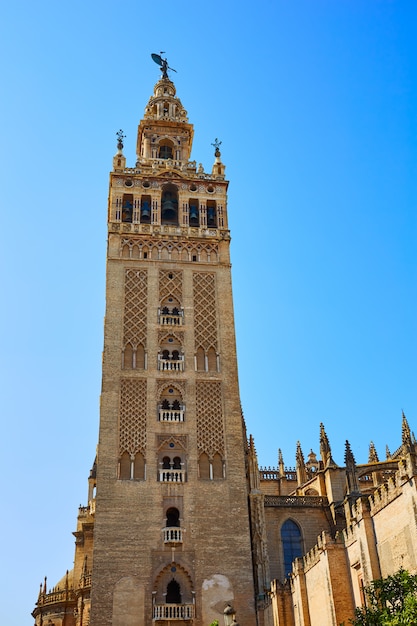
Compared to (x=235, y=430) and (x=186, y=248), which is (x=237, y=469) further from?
(x=186, y=248)

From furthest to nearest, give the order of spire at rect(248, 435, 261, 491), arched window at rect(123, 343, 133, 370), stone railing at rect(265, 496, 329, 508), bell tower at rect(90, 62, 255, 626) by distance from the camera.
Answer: stone railing at rect(265, 496, 329, 508), arched window at rect(123, 343, 133, 370), spire at rect(248, 435, 261, 491), bell tower at rect(90, 62, 255, 626)

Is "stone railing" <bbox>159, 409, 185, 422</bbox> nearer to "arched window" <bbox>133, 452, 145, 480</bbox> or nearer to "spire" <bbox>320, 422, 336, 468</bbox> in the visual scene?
"arched window" <bbox>133, 452, 145, 480</bbox>

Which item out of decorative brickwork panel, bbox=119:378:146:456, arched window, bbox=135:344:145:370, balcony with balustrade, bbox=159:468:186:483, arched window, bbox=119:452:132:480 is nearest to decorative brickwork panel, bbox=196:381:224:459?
balcony with balustrade, bbox=159:468:186:483

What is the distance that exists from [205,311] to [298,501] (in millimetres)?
8751

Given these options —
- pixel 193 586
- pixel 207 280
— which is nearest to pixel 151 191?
pixel 207 280

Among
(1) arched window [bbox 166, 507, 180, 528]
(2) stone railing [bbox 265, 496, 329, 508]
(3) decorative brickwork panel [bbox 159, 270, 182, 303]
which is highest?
(3) decorative brickwork panel [bbox 159, 270, 182, 303]

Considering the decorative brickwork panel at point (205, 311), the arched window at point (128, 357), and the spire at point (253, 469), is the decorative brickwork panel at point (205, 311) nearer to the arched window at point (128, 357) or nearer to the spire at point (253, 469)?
the arched window at point (128, 357)

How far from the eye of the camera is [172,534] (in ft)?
78.5

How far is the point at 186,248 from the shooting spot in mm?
30609

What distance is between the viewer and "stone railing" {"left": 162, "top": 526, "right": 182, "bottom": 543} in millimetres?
23781

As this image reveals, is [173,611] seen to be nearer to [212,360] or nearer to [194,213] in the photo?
[212,360]

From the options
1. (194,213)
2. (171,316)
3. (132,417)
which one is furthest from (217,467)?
(194,213)

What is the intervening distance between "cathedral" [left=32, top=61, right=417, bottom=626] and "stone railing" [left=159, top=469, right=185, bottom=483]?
0.07 metres

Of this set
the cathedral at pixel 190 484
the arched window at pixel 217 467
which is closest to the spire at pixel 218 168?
the cathedral at pixel 190 484
